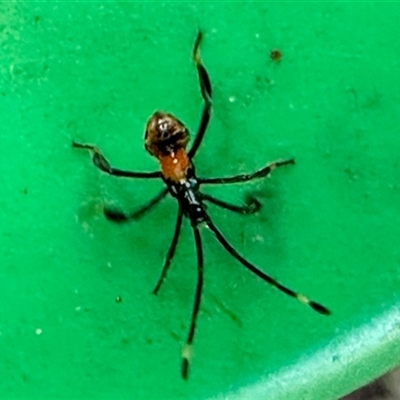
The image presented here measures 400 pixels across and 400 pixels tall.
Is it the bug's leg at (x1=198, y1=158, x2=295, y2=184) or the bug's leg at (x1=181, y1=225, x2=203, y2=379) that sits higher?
the bug's leg at (x1=198, y1=158, x2=295, y2=184)

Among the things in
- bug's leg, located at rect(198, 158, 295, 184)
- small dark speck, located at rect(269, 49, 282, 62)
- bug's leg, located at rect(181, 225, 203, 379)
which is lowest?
bug's leg, located at rect(181, 225, 203, 379)

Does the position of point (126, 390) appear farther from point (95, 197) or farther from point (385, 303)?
point (385, 303)

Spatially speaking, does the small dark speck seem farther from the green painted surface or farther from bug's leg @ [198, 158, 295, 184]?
bug's leg @ [198, 158, 295, 184]

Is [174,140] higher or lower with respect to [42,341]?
higher

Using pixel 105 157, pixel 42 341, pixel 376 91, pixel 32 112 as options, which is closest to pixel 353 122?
pixel 376 91

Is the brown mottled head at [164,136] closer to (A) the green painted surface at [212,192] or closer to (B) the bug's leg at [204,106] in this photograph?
(B) the bug's leg at [204,106]

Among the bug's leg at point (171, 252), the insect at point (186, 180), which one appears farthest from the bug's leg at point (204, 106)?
the bug's leg at point (171, 252)

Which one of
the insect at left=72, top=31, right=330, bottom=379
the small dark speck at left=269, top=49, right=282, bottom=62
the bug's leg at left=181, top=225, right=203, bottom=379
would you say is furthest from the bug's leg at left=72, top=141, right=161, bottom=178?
the small dark speck at left=269, top=49, right=282, bottom=62
